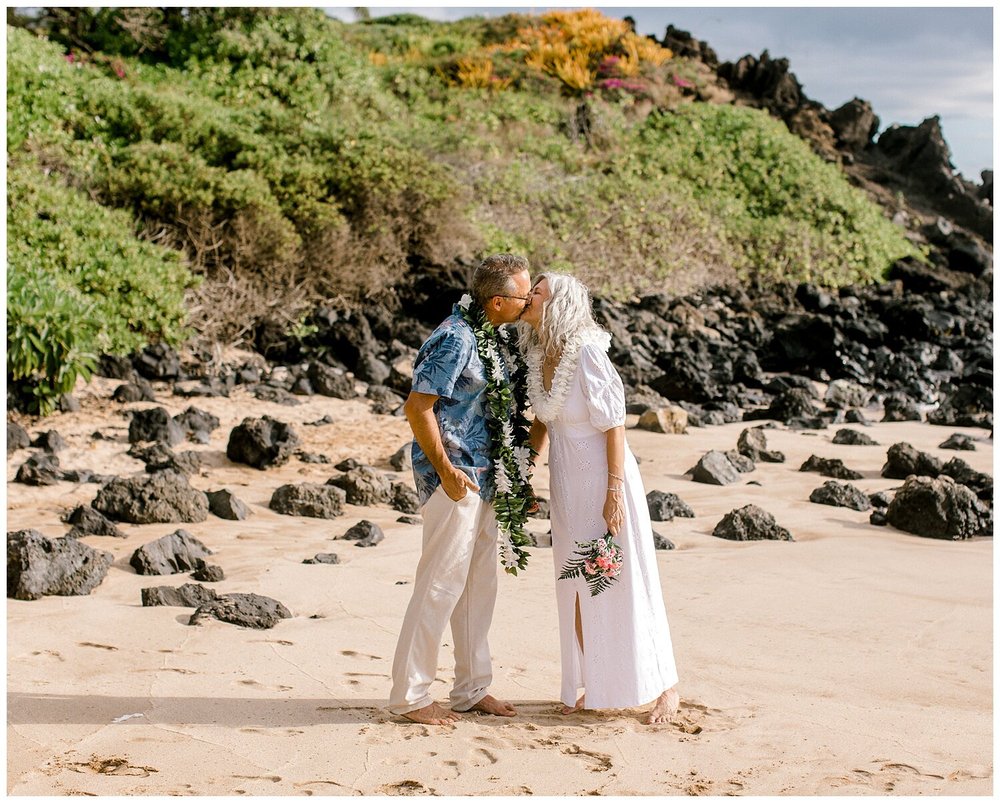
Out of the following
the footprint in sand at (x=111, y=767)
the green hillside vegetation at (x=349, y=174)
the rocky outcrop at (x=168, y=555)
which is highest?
the green hillside vegetation at (x=349, y=174)

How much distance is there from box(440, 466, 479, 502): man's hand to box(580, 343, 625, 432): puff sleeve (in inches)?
22.6

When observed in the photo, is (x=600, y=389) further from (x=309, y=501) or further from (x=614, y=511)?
(x=309, y=501)

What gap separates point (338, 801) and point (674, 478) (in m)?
6.54

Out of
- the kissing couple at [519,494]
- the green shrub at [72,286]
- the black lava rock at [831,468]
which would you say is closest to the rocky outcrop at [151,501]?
the green shrub at [72,286]

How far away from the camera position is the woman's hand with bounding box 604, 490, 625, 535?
454 cm

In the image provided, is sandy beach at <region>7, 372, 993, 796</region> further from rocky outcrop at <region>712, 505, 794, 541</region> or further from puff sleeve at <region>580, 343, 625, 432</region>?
puff sleeve at <region>580, 343, 625, 432</region>

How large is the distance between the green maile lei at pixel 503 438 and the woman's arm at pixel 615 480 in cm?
32

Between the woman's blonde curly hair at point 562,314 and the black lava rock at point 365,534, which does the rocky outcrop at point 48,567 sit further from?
the woman's blonde curly hair at point 562,314

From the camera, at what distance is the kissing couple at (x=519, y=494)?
4.48 meters

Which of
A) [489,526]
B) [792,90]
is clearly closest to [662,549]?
[489,526]

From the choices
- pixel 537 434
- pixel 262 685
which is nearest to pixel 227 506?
pixel 262 685

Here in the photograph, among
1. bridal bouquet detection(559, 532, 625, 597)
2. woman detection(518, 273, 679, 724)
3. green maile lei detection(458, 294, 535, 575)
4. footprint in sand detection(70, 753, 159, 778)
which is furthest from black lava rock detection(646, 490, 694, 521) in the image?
footprint in sand detection(70, 753, 159, 778)

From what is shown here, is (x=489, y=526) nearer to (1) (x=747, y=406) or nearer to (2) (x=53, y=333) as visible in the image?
(2) (x=53, y=333)

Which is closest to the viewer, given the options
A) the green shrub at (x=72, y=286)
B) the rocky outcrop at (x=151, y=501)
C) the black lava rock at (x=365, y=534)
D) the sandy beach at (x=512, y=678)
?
the sandy beach at (x=512, y=678)
